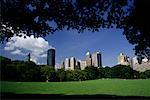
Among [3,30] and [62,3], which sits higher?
[62,3]

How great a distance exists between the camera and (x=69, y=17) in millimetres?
18703

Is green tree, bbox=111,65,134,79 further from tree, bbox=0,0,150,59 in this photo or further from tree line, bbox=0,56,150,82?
tree, bbox=0,0,150,59

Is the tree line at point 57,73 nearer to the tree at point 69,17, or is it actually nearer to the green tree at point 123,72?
the green tree at point 123,72

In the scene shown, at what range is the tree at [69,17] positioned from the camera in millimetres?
17750

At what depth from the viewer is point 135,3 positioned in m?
17.8

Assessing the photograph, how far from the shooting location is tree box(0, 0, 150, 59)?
17750 mm

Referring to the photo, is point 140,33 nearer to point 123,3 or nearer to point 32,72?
point 123,3

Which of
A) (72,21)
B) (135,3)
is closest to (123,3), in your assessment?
(135,3)

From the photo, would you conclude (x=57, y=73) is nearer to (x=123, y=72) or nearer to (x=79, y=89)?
(x=123, y=72)

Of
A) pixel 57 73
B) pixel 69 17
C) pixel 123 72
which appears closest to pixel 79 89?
pixel 69 17

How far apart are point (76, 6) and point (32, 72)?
299ft

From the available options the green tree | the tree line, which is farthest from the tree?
the green tree

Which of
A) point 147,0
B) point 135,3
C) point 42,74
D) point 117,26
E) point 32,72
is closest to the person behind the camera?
point 147,0

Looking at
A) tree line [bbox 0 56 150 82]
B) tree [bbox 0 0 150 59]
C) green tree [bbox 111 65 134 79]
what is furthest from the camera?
green tree [bbox 111 65 134 79]
